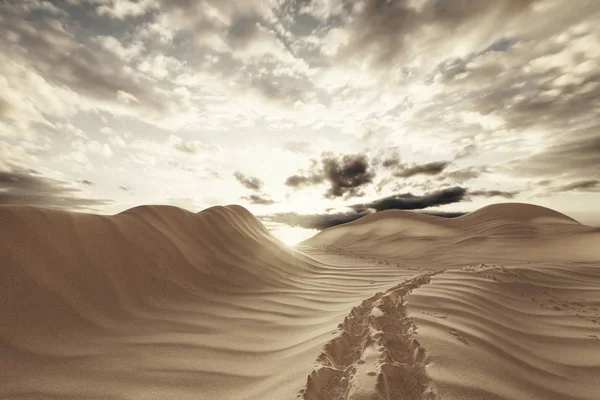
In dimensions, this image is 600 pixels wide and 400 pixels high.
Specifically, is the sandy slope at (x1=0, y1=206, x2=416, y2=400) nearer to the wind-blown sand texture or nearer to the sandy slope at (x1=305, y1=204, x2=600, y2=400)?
the wind-blown sand texture

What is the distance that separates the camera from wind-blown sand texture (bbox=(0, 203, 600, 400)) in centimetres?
175

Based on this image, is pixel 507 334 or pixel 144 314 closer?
pixel 507 334

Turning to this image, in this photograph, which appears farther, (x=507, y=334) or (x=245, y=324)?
(x=245, y=324)

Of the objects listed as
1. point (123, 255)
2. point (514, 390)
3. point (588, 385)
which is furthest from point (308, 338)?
point (123, 255)

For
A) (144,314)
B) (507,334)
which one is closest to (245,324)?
(144,314)

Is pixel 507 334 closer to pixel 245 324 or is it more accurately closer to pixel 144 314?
pixel 245 324

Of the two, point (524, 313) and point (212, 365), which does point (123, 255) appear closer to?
point (212, 365)

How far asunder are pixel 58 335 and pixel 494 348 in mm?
3435

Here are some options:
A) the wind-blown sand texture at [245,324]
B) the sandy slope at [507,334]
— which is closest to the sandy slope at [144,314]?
the wind-blown sand texture at [245,324]

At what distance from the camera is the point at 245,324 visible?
286 centimetres

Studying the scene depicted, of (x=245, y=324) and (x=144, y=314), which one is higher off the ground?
(x=144, y=314)

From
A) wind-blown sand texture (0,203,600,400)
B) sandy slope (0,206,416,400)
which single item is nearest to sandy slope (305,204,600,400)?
wind-blown sand texture (0,203,600,400)

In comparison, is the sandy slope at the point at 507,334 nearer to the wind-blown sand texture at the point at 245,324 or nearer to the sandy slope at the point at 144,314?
the wind-blown sand texture at the point at 245,324

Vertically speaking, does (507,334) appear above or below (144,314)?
below
